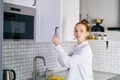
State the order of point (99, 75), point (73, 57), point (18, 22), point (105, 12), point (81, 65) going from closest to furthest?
point (18, 22) < point (73, 57) < point (81, 65) < point (99, 75) < point (105, 12)

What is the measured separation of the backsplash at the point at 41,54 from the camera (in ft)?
6.88

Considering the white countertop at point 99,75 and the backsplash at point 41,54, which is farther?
the white countertop at point 99,75

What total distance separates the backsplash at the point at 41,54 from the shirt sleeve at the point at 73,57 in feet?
1.77

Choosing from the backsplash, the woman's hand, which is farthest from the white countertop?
the woman's hand

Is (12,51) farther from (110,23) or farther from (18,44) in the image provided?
(110,23)

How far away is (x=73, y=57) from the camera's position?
175cm

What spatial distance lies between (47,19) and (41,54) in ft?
2.53

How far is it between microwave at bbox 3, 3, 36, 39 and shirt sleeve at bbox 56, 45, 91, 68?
Result: 11.2 inches

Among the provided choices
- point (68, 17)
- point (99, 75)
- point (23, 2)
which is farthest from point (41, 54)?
point (23, 2)

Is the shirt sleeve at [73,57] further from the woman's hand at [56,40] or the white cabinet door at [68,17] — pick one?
the white cabinet door at [68,17]

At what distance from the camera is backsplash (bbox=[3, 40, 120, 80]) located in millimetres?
2096

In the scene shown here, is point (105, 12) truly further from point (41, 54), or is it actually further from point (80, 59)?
point (80, 59)

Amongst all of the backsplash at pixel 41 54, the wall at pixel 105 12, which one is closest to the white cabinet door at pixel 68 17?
the backsplash at pixel 41 54

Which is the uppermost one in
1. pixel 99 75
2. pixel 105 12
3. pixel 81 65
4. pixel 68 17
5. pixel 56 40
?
pixel 105 12
